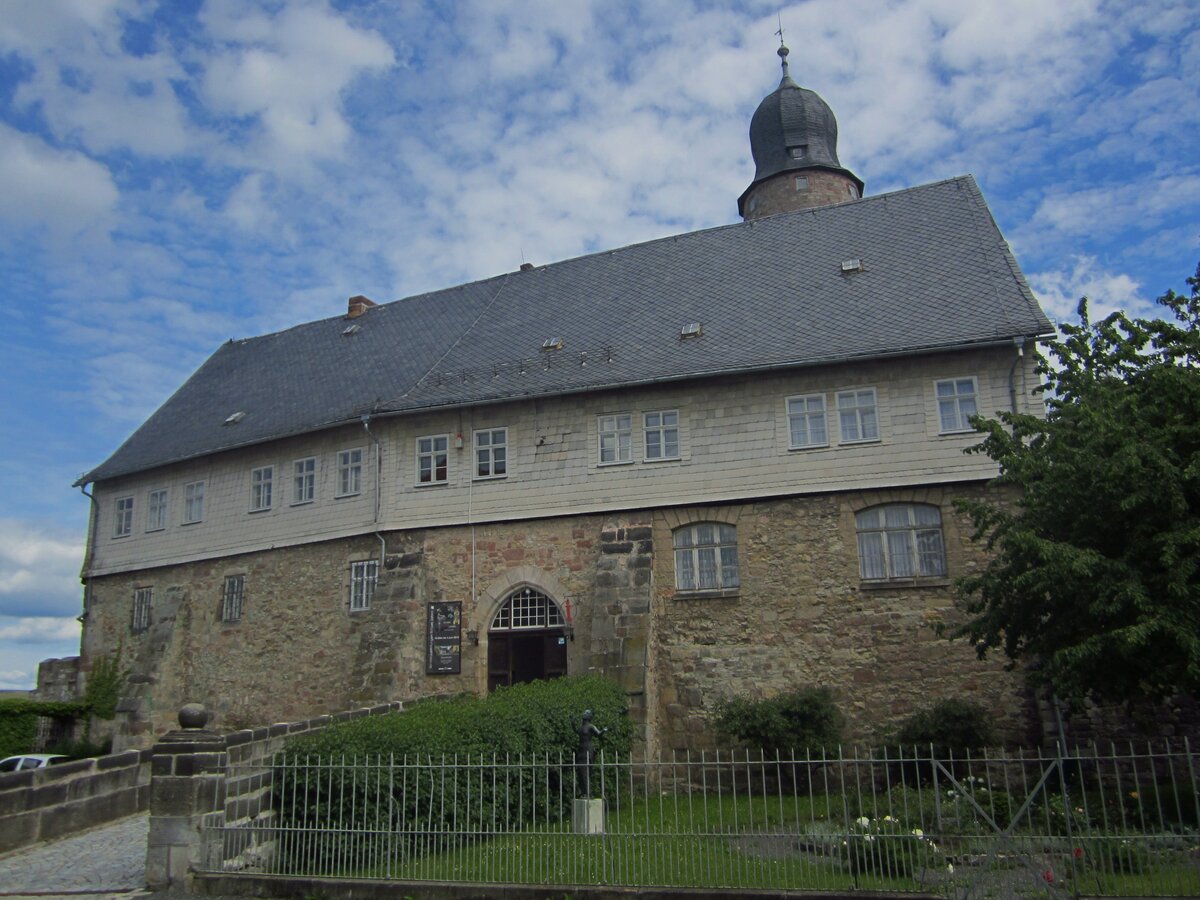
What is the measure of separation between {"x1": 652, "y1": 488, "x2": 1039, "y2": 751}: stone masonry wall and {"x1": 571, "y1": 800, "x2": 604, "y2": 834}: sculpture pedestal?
611 cm

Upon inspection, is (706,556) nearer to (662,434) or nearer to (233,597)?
(662,434)

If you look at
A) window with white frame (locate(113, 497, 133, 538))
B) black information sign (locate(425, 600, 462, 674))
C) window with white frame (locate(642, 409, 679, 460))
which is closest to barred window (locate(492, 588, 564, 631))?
black information sign (locate(425, 600, 462, 674))

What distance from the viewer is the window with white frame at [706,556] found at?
60.5ft

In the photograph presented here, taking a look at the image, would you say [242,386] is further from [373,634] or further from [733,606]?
[733,606]

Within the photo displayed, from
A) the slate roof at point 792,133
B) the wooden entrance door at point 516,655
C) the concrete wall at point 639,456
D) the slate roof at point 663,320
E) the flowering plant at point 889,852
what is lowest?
the flowering plant at point 889,852

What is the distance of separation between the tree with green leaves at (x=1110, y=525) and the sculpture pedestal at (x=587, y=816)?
17.4 feet

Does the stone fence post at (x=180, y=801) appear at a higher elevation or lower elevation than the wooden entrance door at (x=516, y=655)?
lower

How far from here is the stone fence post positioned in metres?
10.3

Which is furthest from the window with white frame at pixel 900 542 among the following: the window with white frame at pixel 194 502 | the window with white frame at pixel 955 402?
the window with white frame at pixel 194 502

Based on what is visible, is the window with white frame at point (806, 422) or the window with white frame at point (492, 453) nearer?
the window with white frame at point (806, 422)

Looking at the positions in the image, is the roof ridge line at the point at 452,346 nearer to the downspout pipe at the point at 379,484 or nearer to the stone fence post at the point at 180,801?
the downspout pipe at the point at 379,484

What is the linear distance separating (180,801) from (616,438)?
35.6 ft

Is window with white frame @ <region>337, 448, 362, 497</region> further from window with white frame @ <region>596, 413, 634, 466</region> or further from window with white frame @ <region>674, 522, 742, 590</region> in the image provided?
window with white frame @ <region>674, 522, 742, 590</region>

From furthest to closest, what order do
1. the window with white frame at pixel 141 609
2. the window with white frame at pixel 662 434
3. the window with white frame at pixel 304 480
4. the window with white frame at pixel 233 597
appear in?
the window with white frame at pixel 141 609 → the window with white frame at pixel 233 597 → the window with white frame at pixel 304 480 → the window with white frame at pixel 662 434
